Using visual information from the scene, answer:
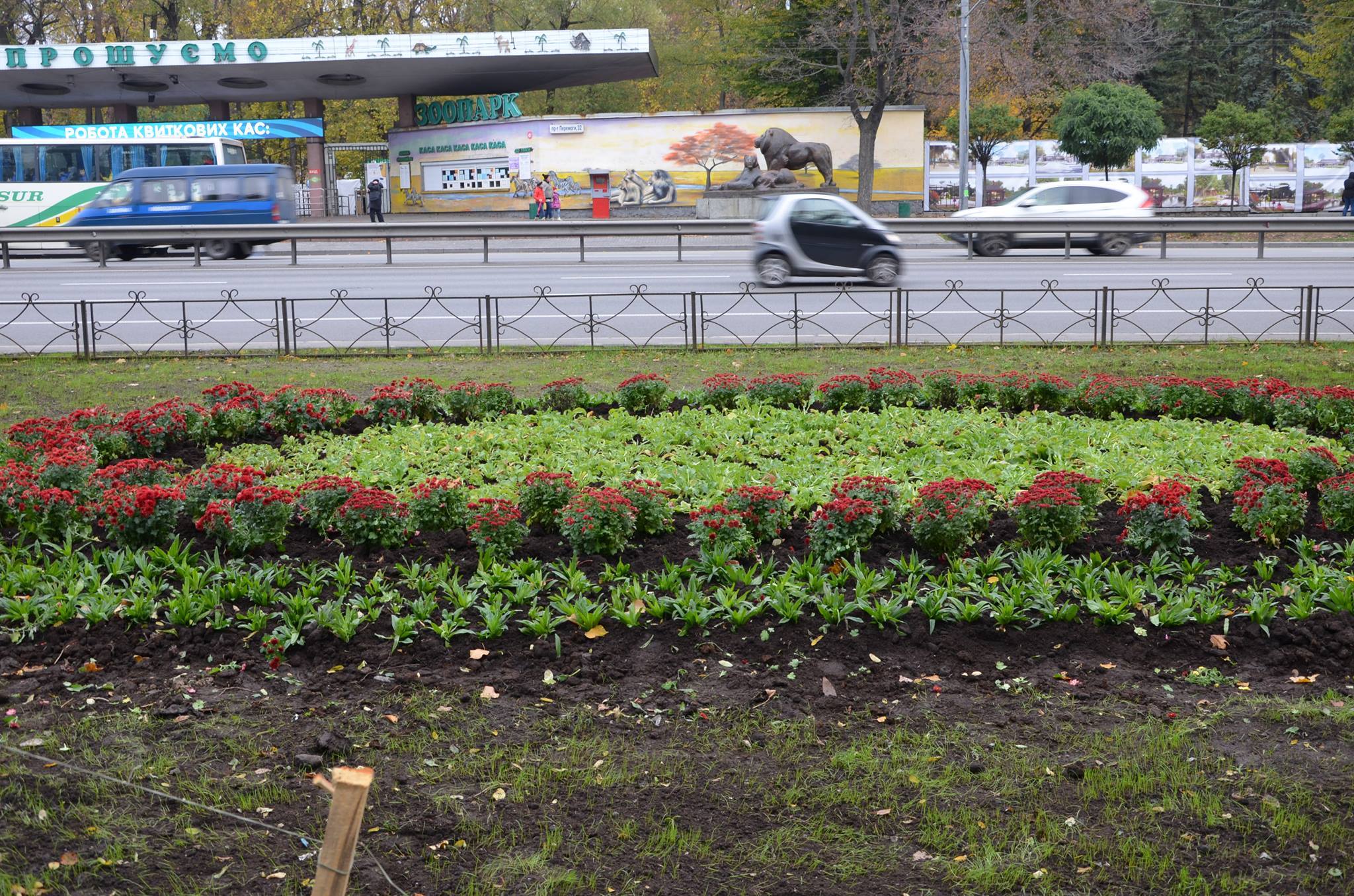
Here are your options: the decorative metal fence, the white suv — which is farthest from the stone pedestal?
the decorative metal fence

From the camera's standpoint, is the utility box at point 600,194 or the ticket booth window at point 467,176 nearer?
the utility box at point 600,194

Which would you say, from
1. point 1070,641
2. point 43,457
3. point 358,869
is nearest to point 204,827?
point 358,869

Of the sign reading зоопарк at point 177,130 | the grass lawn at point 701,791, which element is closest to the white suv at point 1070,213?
the sign reading зоопарк at point 177,130

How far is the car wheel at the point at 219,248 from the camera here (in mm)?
27719

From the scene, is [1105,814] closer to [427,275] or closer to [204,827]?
[204,827]

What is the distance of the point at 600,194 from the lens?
1420 inches

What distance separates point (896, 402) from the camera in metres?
9.62

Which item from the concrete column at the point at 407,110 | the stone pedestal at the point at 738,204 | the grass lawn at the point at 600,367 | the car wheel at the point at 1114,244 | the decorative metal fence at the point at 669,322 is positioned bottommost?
the grass lawn at the point at 600,367

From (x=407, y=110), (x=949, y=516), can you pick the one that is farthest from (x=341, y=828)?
(x=407, y=110)

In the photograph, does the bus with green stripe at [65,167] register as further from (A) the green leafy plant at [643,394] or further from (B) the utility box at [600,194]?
(A) the green leafy plant at [643,394]

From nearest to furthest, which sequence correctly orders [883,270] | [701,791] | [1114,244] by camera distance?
[701,791], [883,270], [1114,244]

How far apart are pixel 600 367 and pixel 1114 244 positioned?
16820 millimetres

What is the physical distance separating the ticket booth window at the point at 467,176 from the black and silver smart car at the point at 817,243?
20.7 m

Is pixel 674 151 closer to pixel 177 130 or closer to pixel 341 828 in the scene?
pixel 177 130
